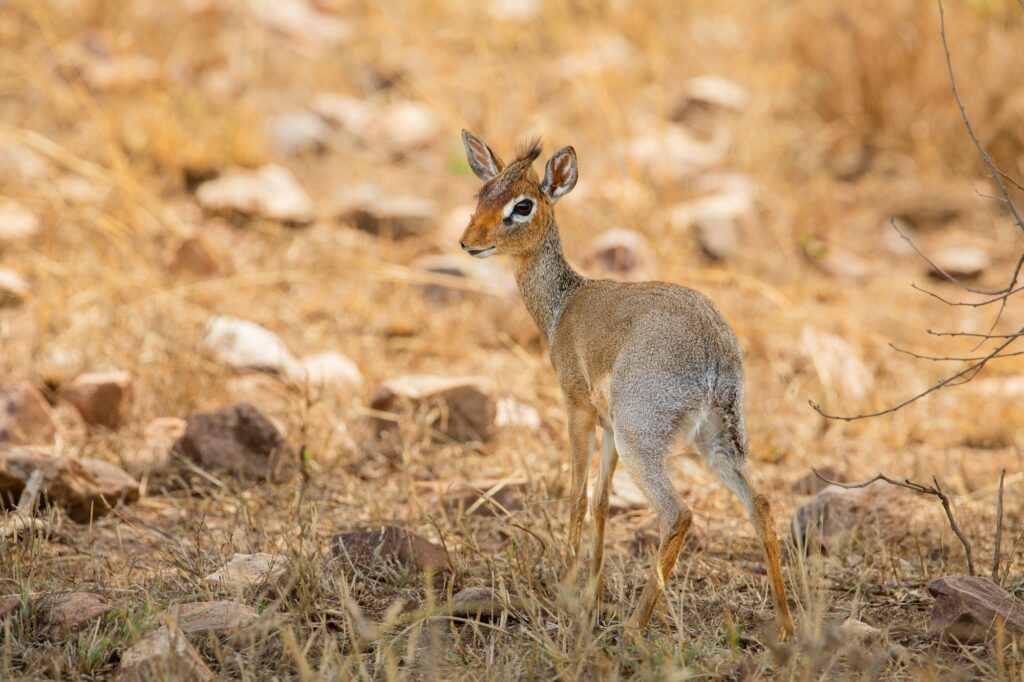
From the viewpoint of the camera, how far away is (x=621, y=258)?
7598mm

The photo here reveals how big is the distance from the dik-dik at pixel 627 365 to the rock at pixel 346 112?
5.24 meters

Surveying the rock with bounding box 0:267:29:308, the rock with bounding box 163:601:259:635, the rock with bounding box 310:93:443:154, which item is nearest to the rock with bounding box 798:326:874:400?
the rock with bounding box 163:601:259:635

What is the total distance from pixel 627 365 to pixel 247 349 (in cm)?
319

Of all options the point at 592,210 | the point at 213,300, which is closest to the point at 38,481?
the point at 213,300

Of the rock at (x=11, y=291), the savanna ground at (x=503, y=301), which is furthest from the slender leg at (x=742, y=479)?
the rock at (x=11, y=291)

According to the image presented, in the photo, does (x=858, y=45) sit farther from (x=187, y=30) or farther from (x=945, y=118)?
(x=187, y=30)

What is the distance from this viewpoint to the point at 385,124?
388 inches

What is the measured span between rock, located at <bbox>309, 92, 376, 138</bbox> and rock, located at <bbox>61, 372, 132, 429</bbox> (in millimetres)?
4393

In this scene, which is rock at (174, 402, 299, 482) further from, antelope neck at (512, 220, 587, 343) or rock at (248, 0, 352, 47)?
rock at (248, 0, 352, 47)

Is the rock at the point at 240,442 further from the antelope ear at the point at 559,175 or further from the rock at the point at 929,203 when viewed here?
the rock at the point at 929,203

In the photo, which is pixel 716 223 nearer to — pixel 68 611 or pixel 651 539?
pixel 651 539

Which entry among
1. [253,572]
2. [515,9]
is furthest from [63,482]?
[515,9]

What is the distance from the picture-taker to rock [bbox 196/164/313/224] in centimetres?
843

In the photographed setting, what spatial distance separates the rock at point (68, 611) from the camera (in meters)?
3.71
